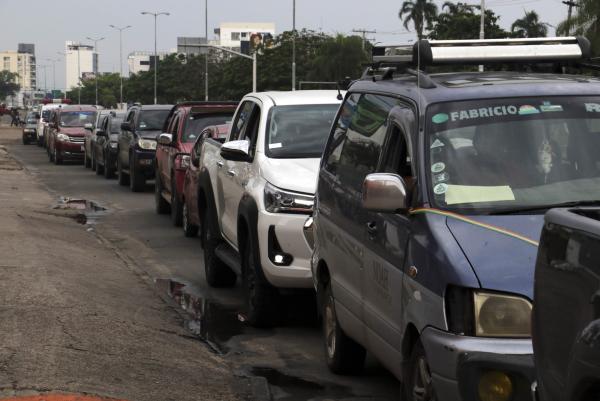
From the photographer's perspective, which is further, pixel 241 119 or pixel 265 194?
pixel 241 119

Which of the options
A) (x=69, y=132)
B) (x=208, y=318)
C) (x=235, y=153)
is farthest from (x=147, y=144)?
(x=69, y=132)

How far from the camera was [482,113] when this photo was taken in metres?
5.93

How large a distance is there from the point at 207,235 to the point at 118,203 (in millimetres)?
10646

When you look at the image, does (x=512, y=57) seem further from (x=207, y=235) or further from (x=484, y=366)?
(x=207, y=235)

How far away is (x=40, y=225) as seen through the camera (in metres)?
15.4

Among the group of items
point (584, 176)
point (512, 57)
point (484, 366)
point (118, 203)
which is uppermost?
point (512, 57)

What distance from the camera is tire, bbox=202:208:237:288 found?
37.0 ft

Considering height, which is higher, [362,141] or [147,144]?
[362,141]

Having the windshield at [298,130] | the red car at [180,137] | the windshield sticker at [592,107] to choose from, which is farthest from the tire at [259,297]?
the red car at [180,137]

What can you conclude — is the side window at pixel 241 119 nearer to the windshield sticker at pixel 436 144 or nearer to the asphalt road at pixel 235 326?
the asphalt road at pixel 235 326

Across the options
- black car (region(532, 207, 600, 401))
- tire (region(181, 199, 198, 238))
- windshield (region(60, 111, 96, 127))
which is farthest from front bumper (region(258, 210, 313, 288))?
windshield (region(60, 111, 96, 127))

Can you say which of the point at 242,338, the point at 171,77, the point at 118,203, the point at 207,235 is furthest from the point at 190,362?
the point at 171,77

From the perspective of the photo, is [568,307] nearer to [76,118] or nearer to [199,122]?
[199,122]

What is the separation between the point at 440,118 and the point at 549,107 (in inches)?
23.0
